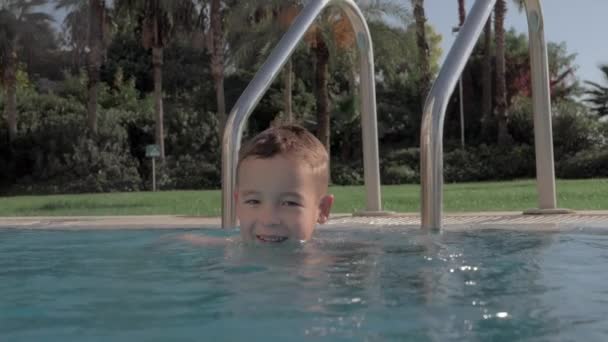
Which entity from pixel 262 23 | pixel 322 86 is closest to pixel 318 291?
pixel 322 86

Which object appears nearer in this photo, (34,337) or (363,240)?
(34,337)

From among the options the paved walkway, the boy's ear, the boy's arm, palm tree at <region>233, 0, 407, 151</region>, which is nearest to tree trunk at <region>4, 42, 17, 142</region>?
palm tree at <region>233, 0, 407, 151</region>

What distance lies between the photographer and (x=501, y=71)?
29.8 m

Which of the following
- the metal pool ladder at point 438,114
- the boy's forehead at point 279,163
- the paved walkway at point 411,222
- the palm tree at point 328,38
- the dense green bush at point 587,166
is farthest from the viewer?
the dense green bush at point 587,166

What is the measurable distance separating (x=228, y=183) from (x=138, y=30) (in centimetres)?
Answer: 2576

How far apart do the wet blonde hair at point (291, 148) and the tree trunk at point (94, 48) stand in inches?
983

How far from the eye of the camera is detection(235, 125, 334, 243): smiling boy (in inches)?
155

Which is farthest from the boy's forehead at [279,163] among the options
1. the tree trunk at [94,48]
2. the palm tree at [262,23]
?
the tree trunk at [94,48]

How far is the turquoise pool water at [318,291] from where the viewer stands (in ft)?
8.37

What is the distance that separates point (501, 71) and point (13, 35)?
1809cm

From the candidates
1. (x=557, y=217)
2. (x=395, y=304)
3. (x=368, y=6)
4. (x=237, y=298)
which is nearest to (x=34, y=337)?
(x=237, y=298)

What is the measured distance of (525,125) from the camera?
3234 cm

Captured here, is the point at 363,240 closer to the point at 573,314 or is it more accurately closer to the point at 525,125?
the point at 573,314

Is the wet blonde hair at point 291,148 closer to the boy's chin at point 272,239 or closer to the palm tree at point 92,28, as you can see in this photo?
the boy's chin at point 272,239
